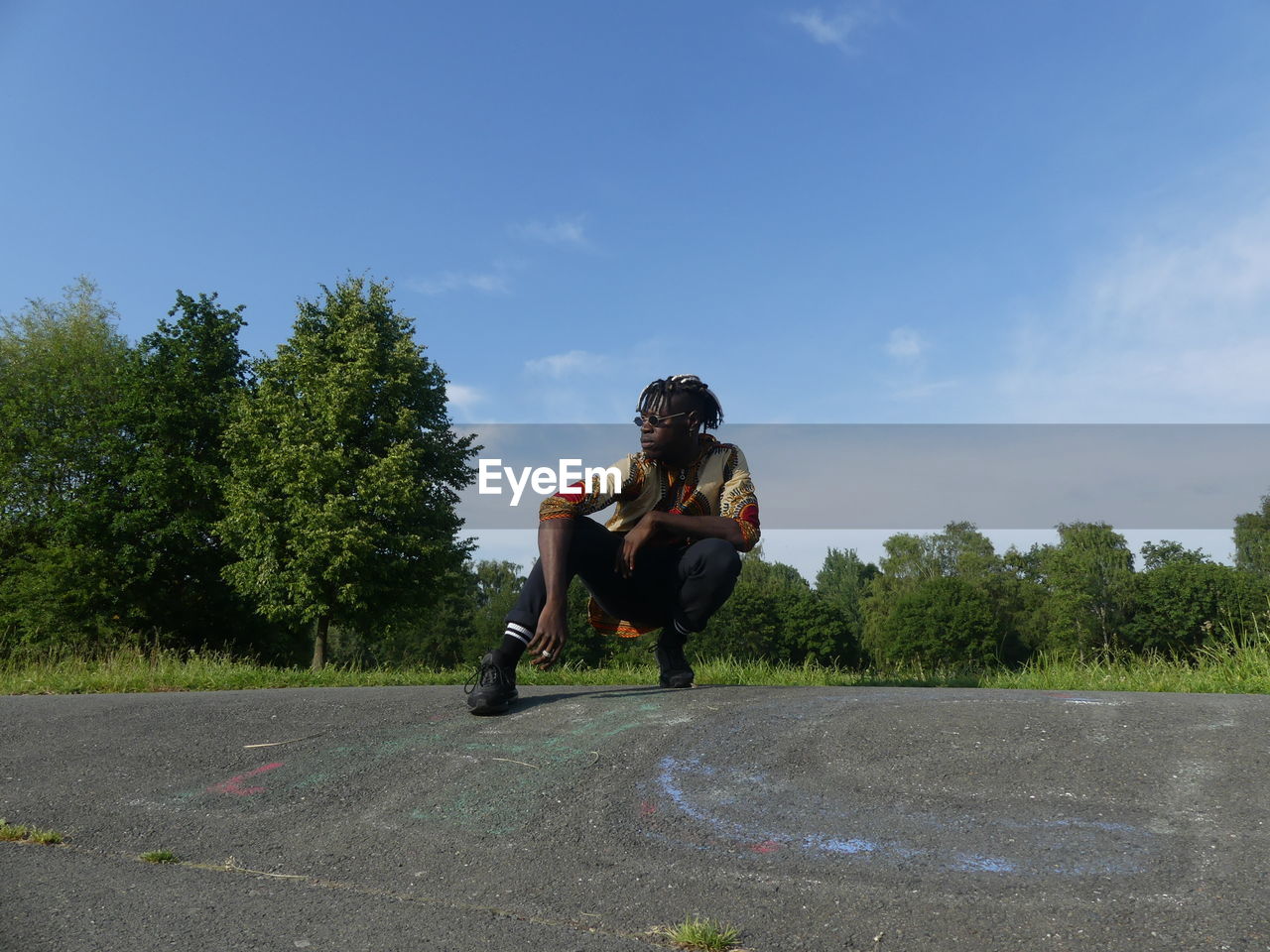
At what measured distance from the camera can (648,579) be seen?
5.32m

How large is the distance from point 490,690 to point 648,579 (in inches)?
43.5

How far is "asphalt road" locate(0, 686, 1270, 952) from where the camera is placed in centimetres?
270

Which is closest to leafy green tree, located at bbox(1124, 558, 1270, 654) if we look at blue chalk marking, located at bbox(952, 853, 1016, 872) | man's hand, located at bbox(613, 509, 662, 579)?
man's hand, located at bbox(613, 509, 662, 579)

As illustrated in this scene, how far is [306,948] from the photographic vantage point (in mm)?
2561

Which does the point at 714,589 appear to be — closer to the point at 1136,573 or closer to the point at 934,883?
the point at 934,883

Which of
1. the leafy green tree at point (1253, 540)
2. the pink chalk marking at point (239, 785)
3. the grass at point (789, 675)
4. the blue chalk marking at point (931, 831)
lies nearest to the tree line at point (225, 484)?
the grass at point (789, 675)

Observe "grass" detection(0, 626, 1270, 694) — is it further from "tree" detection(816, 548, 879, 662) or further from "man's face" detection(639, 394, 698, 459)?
"tree" detection(816, 548, 879, 662)

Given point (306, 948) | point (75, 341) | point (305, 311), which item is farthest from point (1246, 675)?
point (75, 341)

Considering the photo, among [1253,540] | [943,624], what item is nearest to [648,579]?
[943,624]

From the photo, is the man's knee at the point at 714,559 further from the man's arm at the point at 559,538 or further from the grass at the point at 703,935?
the grass at the point at 703,935

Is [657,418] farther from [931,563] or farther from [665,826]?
[931,563]

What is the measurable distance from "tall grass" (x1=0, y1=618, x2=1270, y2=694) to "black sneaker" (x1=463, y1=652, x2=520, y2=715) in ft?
8.26

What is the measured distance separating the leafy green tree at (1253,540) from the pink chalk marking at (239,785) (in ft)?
226

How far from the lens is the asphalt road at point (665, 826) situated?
2.70 metres
